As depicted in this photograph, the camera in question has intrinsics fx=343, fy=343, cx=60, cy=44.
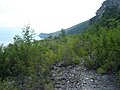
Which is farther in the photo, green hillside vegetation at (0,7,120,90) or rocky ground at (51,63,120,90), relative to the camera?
green hillside vegetation at (0,7,120,90)

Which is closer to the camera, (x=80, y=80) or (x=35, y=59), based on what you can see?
(x=80, y=80)

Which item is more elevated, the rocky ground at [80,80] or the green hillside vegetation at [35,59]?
the green hillside vegetation at [35,59]

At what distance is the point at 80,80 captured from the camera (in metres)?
12.3

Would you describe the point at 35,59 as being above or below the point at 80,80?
above

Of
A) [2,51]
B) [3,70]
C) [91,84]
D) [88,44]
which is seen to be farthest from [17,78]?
[88,44]

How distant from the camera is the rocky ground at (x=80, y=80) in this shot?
452 inches

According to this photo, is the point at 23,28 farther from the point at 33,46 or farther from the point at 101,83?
the point at 101,83

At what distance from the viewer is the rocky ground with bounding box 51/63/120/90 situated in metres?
11.5

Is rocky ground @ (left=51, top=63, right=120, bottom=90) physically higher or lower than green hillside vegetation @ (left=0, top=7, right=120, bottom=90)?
lower

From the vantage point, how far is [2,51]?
14.1m

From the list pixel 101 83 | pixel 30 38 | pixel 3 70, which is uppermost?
pixel 30 38

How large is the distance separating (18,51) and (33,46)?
69cm

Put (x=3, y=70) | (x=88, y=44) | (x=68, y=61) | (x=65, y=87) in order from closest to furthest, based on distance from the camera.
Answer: (x=65, y=87)
(x=3, y=70)
(x=68, y=61)
(x=88, y=44)

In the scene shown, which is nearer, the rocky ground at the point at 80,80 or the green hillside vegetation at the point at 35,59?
the rocky ground at the point at 80,80
